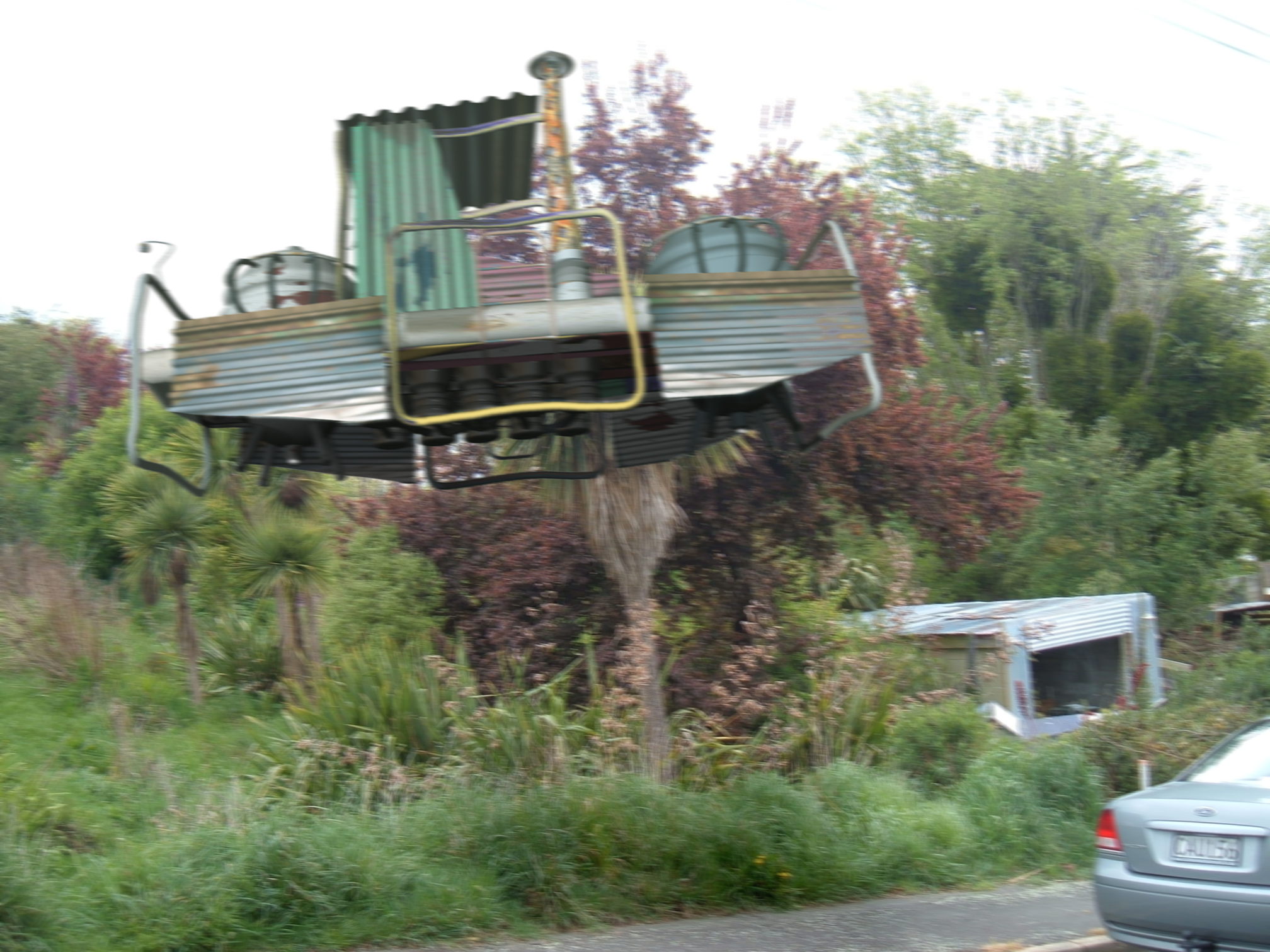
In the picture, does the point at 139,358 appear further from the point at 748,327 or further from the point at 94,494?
the point at 94,494

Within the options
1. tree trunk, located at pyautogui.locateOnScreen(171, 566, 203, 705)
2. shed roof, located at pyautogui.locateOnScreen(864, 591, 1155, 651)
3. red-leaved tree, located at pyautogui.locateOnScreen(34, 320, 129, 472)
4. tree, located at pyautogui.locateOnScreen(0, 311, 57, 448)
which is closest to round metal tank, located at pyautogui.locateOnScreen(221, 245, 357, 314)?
tree trunk, located at pyautogui.locateOnScreen(171, 566, 203, 705)

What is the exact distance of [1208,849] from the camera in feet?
17.7

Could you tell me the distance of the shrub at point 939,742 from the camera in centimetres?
1111

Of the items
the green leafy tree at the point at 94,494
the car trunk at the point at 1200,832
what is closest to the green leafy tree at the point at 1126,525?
the green leafy tree at the point at 94,494

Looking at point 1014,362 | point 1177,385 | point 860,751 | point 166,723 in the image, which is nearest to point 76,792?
point 166,723

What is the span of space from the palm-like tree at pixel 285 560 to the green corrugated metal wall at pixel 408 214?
7.66 metres

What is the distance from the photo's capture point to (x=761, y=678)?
11867 millimetres

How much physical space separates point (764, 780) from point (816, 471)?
16.5 feet

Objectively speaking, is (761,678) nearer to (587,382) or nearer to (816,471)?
(816,471)

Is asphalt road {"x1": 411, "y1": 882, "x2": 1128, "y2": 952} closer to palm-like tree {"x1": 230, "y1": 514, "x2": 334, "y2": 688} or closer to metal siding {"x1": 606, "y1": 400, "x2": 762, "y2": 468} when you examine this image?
metal siding {"x1": 606, "y1": 400, "x2": 762, "y2": 468}

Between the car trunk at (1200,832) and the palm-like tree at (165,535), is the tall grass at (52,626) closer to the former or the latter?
the palm-like tree at (165,535)

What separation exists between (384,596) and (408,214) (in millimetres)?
7475

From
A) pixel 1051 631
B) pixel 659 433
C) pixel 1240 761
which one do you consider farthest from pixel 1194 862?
pixel 1051 631

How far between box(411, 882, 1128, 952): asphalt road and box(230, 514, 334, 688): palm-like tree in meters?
7.43
